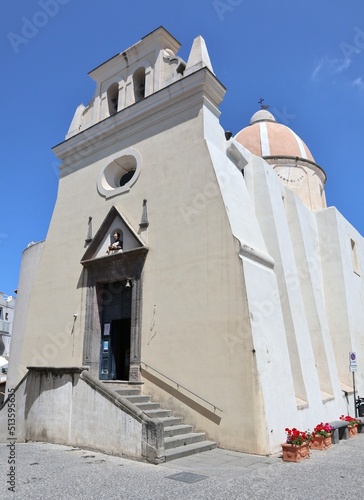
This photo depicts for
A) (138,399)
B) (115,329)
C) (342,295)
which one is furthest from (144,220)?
(342,295)

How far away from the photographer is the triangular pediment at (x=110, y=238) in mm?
12102

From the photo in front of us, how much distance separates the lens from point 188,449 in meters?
8.08

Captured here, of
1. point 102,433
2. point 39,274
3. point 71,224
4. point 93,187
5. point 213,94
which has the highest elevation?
point 213,94

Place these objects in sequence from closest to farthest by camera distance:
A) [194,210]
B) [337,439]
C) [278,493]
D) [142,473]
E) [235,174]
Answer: [278,493]
[142,473]
[337,439]
[194,210]
[235,174]

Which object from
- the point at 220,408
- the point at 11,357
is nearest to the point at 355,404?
the point at 220,408

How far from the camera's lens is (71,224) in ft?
46.4

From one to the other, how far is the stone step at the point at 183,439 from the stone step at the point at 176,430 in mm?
80

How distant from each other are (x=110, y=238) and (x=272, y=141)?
11.2 metres

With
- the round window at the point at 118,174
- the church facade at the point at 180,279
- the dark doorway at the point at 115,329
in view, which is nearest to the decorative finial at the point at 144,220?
the church facade at the point at 180,279

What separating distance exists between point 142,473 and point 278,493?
2200mm

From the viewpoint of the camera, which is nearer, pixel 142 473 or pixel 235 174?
pixel 142 473

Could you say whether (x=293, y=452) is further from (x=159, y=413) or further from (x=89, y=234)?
(x=89, y=234)

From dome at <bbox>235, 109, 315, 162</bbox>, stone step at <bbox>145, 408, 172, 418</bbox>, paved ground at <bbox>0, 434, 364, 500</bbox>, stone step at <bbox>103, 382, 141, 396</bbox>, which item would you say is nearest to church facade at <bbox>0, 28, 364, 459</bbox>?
stone step at <bbox>103, 382, 141, 396</bbox>

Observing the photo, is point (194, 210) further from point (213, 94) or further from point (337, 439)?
point (337, 439)
